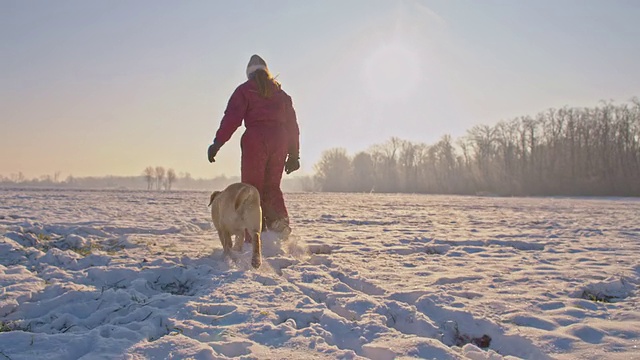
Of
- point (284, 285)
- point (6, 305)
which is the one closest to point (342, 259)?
point (284, 285)

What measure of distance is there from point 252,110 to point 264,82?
37 cm

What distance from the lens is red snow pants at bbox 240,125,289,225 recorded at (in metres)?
4.91

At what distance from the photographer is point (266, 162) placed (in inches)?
199

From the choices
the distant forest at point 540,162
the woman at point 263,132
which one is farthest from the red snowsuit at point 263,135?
the distant forest at point 540,162

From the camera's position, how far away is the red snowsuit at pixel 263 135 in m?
4.76

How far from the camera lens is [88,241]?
480 cm

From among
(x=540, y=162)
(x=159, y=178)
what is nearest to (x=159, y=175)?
(x=159, y=178)

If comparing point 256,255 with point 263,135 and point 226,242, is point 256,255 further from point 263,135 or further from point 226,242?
point 263,135

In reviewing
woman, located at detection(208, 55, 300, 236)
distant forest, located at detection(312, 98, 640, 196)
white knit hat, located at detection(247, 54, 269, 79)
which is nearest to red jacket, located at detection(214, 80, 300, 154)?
woman, located at detection(208, 55, 300, 236)

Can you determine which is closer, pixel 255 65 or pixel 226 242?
pixel 226 242

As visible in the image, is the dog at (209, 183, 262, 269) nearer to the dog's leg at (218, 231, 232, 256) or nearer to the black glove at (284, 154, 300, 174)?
the dog's leg at (218, 231, 232, 256)

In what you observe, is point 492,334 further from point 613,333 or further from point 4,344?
point 4,344

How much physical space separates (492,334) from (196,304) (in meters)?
1.73

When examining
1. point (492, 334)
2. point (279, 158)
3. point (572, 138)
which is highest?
point (572, 138)
